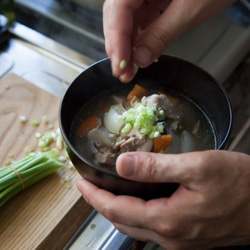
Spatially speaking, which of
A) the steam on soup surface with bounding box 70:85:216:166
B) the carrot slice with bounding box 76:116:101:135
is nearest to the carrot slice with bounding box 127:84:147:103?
the steam on soup surface with bounding box 70:85:216:166

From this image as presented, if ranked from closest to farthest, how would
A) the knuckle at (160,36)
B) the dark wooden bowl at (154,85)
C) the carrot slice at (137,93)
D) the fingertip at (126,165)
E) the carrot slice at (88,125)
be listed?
the fingertip at (126,165) → the dark wooden bowl at (154,85) → the knuckle at (160,36) → the carrot slice at (88,125) → the carrot slice at (137,93)

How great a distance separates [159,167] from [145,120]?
0.92 feet

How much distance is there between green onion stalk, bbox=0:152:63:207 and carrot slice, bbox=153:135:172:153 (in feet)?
1.85

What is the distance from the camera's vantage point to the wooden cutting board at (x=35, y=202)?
1.31 m

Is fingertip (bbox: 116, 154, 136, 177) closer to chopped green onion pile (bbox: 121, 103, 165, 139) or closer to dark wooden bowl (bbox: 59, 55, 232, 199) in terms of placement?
dark wooden bowl (bbox: 59, 55, 232, 199)

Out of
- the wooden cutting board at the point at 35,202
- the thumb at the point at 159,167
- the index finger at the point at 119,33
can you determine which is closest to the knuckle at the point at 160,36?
the index finger at the point at 119,33

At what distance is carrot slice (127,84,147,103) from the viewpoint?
140 centimetres

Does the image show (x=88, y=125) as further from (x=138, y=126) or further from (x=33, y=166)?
(x=33, y=166)

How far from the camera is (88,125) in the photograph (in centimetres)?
132

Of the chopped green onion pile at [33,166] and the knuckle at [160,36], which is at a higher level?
the knuckle at [160,36]

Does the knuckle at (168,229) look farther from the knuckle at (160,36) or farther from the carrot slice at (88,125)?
the knuckle at (160,36)

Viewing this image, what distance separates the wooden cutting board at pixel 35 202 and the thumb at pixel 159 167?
0.59 meters

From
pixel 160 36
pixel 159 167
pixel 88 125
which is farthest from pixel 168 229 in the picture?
pixel 160 36

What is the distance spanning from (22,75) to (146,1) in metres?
1.02
